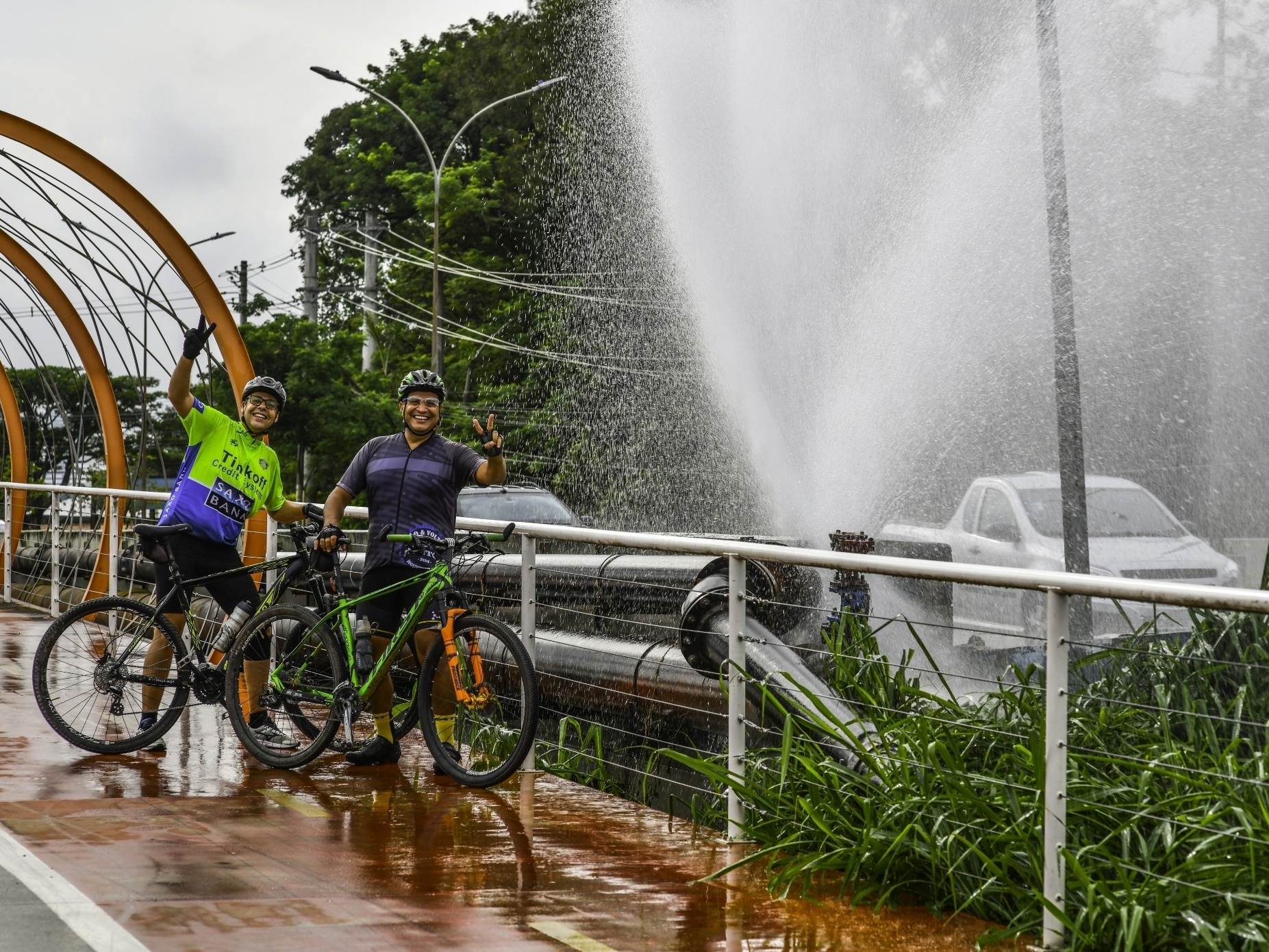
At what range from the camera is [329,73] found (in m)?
31.9

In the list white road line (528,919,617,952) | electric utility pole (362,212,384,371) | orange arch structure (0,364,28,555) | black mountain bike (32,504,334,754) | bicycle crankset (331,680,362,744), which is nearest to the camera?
white road line (528,919,617,952)

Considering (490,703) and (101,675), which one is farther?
(101,675)

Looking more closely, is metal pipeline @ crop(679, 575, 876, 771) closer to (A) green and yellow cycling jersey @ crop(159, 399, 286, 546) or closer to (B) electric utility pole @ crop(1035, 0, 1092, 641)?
(A) green and yellow cycling jersey @ crop(159, 399, 286, 546)

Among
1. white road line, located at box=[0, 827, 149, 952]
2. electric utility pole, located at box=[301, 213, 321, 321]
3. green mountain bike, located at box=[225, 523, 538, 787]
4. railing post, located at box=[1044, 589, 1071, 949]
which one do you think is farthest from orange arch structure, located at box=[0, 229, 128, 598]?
electric utility pole, located at box=[301, 213, 321, 321]

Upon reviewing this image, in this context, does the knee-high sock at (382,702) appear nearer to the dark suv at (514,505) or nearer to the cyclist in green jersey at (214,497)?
the cyclist in green jersey at (214,497)

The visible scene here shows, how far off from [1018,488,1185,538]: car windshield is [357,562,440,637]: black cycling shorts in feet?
25.4

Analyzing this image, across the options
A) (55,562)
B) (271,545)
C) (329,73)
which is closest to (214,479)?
(271,545)

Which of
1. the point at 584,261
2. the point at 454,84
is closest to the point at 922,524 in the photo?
the point at 584,261

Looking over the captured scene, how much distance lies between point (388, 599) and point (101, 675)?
1.65m

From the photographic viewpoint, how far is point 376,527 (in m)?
8.03

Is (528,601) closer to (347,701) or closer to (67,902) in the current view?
(347,701)

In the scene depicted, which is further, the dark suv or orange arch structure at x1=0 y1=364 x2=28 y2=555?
orange arch structure at x1=0 y1=364 x2=28 y2=555

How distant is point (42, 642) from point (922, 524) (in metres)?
8.46

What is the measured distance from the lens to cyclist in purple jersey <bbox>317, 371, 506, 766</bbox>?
800 centimetres
